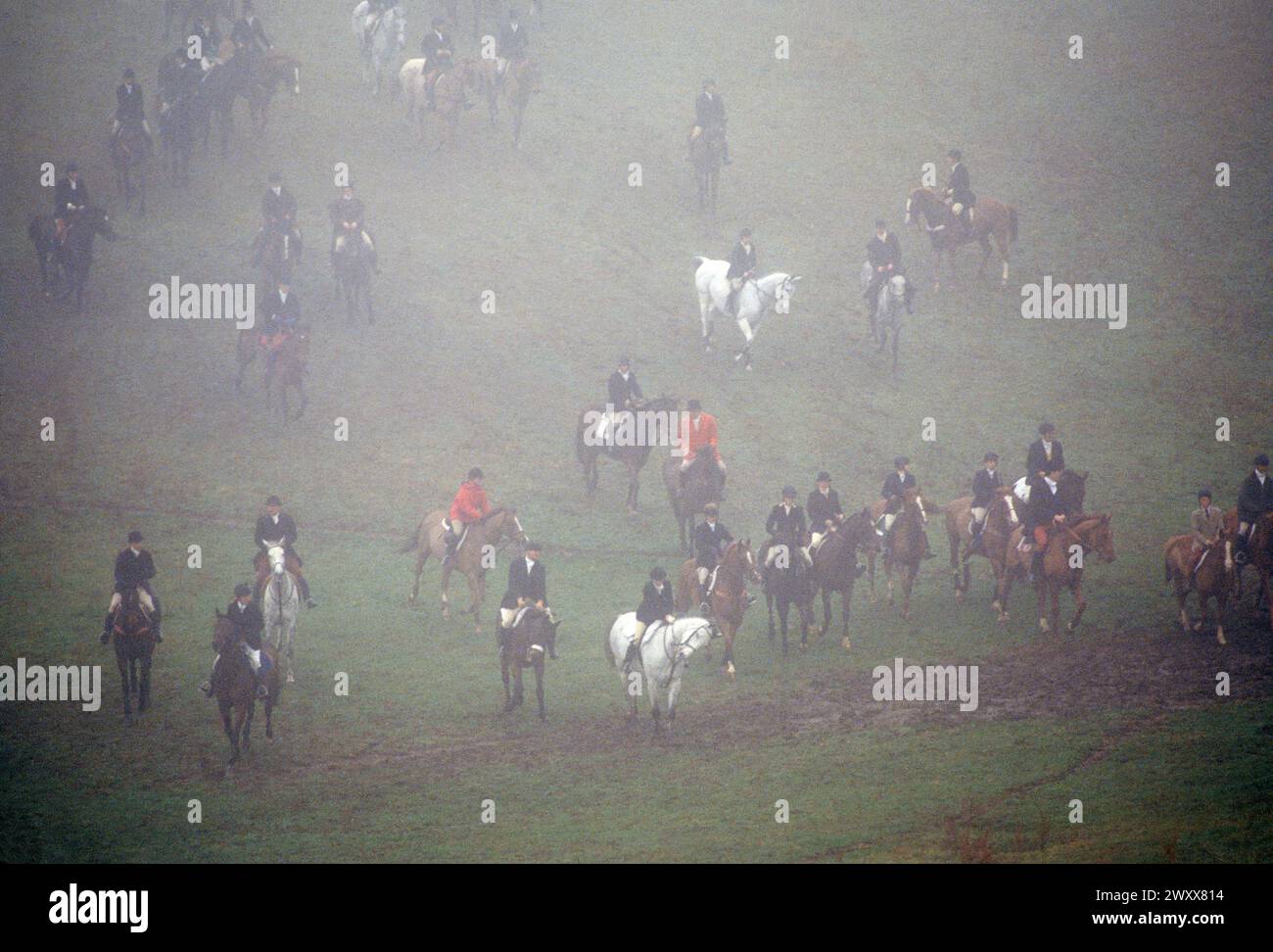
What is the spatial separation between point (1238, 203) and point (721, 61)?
1386 centimetres

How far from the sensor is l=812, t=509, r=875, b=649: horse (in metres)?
24.5

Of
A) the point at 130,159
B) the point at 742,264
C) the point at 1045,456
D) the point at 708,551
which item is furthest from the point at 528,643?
the point at 130,159

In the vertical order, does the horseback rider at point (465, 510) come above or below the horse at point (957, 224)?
below

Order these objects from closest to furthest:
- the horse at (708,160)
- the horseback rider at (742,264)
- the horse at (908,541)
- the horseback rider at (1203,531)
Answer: the horseback rider at (1203,531) < the horse at (908,541) < the horseback rider at (742,264) < the horse at (708,160)

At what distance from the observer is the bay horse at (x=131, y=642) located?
71.4 ft

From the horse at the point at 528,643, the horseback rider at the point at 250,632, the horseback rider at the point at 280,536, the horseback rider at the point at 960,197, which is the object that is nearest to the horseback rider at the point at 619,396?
the horseback rider at the point at 280,536

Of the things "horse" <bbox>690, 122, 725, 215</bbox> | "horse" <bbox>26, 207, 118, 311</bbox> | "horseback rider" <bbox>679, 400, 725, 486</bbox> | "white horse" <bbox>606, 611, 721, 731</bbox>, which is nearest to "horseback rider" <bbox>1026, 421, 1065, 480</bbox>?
"horseback rider" <bbox>679, 400, 725, 486</bbox>

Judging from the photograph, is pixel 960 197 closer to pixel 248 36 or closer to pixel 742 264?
pixel 742 264

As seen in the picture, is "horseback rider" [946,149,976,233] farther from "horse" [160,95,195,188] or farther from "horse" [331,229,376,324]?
"horse" [160,95,195,188]

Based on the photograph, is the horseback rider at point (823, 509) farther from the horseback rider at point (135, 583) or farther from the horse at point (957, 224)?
the horse at point (957, 224)

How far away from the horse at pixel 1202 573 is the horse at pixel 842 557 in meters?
4.22

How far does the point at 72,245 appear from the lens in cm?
3400

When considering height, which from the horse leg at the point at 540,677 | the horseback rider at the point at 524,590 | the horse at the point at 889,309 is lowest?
the horse leg at the point at 540,677

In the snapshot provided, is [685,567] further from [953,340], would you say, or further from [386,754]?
[953,340]
